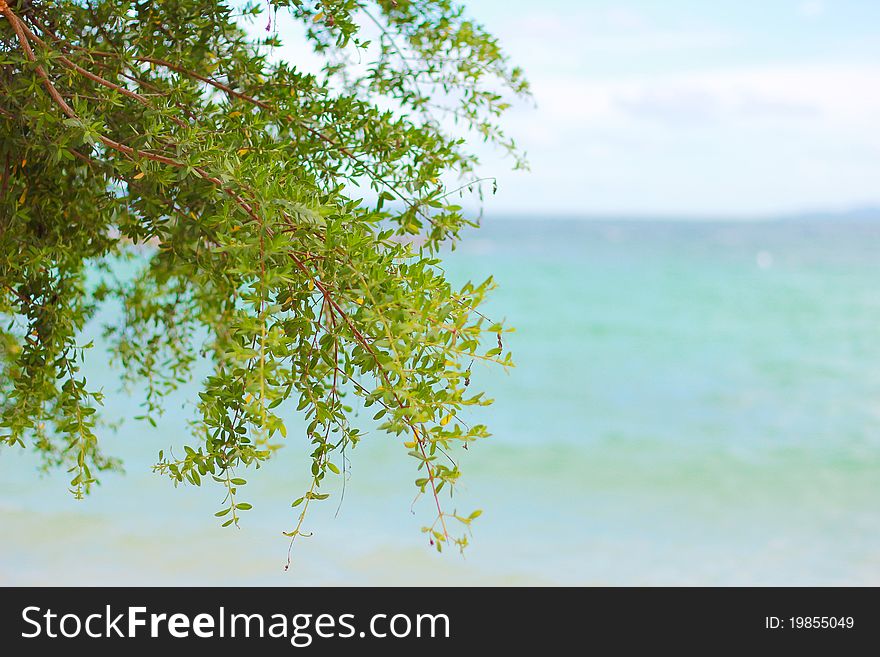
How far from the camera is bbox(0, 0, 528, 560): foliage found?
3.04ft

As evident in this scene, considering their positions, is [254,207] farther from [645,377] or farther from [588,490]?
[645,377]

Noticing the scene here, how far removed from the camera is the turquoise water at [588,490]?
174 inches

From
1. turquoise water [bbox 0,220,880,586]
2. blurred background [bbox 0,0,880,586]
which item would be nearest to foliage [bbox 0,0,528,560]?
blurred background [bbox 0,0,880,586]

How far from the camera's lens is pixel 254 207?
95 centimetres

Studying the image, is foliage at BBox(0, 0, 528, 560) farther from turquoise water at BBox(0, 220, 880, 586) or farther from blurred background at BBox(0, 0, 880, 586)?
turquoise water at BBox(0, 220, 880, 586)

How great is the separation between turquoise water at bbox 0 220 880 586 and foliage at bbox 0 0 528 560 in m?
2.73

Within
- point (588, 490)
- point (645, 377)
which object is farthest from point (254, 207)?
point (645, 377)

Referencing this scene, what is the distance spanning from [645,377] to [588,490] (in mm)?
2631

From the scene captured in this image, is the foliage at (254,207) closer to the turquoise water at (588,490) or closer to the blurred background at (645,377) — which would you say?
the blurred background at (645,377)

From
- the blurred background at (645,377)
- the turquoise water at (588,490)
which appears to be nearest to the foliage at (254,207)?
the blurred background at (645,377)

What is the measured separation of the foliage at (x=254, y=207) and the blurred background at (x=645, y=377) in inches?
5.1
